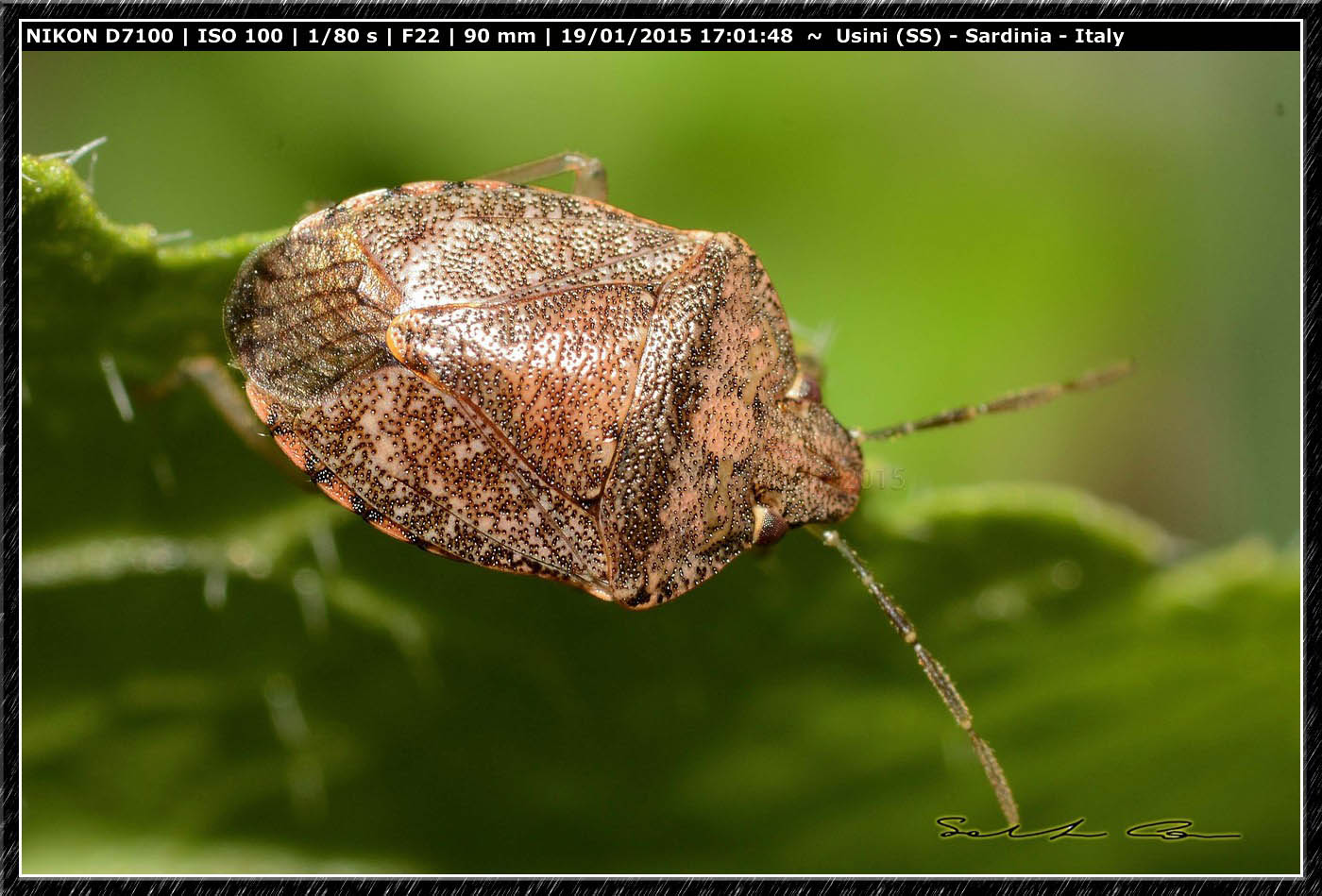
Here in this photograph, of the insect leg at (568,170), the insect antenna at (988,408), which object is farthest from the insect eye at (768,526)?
the insect leg at (568,170)

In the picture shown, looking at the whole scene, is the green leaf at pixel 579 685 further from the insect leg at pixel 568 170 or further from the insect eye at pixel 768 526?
the insect leg at pixel 568 170

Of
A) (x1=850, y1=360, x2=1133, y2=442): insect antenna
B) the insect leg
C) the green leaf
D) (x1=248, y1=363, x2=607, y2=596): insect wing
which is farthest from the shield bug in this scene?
(x1=850, y1=360, x2=1133, y2=442): insect antenna

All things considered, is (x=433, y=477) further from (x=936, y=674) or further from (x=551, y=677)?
(x=936, y=674)

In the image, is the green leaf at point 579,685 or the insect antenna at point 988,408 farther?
the insect antenna at point 988,408

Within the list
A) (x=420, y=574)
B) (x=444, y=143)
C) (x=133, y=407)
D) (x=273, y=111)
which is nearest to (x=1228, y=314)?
(x=444, y=143)

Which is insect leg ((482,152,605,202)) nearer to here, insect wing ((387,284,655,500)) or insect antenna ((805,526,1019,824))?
insect wing ((387,284,655,500))
